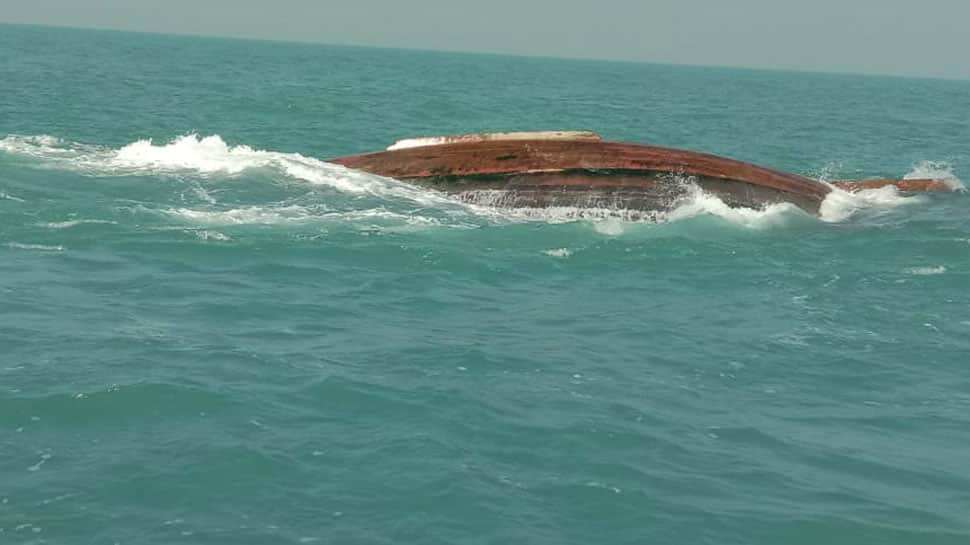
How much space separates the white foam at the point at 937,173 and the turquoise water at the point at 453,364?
2.93 m

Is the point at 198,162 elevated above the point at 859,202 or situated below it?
below

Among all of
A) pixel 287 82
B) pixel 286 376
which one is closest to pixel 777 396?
pixel 286 376

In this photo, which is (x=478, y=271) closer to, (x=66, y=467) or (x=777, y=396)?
(x=777, y=396)

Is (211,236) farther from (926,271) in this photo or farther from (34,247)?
(926,271)

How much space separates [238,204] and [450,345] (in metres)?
10.1

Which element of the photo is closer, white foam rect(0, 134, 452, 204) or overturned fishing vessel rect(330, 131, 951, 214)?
overturned fishing vessel rect(330, 131, 951, 214)

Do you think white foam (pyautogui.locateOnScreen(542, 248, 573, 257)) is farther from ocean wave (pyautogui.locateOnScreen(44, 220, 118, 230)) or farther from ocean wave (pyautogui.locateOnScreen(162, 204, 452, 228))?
ocean wave (pyautogui.locateOnScreen(44, 220, 118, 230))

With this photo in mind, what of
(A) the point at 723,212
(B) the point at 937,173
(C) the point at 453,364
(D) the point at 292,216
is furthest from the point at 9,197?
(B) the point at 937,173

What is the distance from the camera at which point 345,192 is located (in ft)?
81.5

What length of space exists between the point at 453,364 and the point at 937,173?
2638cm

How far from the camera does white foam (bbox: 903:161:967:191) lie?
31.5 metres

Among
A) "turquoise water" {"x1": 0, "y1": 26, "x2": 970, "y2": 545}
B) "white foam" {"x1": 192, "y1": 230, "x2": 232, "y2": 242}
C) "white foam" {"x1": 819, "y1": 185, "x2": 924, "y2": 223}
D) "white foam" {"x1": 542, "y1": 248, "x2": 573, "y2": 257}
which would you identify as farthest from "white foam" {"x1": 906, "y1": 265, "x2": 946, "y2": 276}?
"white foam" {"x1": 192, "y1": 230, "x2": 232, "y2": 242}

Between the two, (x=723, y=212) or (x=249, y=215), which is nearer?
(x=249, y=215)

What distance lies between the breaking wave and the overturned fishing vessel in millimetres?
178
